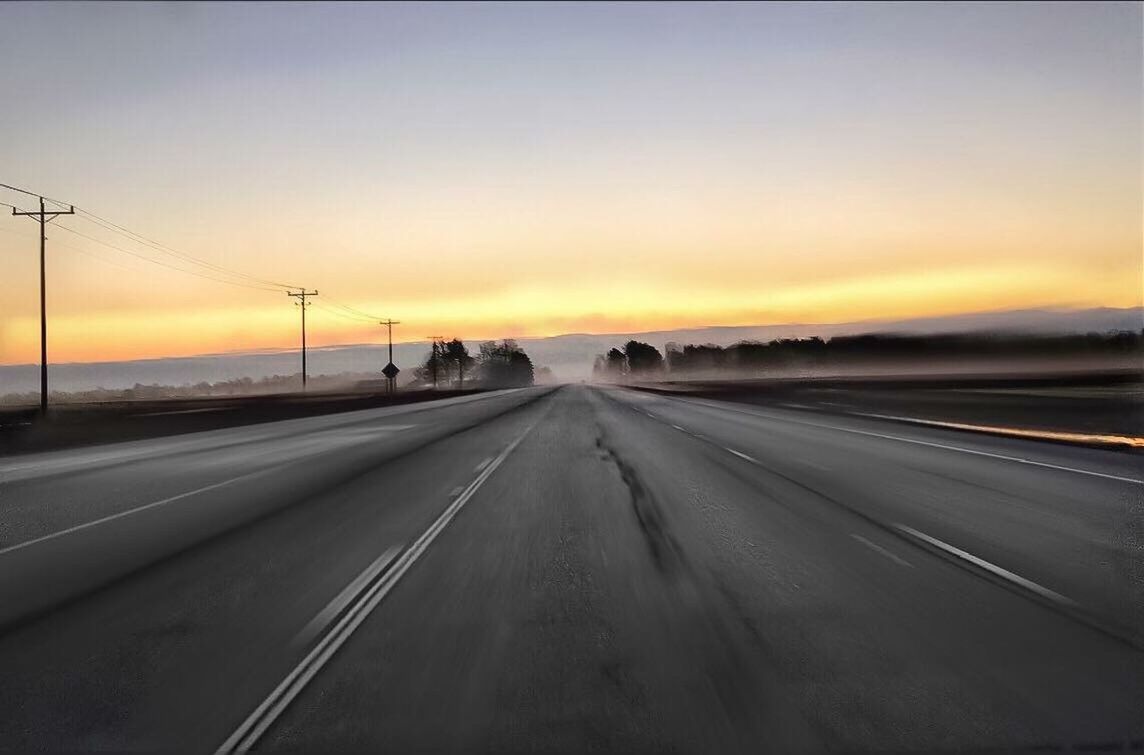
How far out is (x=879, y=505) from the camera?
40.9ft

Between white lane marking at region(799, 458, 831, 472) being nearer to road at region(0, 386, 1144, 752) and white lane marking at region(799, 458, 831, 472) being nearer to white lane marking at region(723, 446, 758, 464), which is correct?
white lane marking at region(723, 446, 758, 464)

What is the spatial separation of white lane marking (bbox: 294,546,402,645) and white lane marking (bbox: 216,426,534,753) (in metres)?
0.09

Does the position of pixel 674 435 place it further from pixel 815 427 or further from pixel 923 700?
pixel 923 700

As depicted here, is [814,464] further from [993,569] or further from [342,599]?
[342,599]

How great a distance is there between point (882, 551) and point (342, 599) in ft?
17.2

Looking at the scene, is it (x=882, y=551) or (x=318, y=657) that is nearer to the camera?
(x=318, y=657)

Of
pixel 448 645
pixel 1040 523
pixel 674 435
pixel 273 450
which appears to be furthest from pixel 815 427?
pixel 448 645

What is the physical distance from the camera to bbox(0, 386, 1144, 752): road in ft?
15.3

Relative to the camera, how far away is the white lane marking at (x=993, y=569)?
722 cm

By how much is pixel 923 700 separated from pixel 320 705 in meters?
3.22

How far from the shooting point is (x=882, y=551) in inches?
360

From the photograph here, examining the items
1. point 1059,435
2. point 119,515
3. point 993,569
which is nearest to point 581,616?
point 993,569

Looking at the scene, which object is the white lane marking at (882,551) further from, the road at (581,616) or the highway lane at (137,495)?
the highway lane at (137,495)

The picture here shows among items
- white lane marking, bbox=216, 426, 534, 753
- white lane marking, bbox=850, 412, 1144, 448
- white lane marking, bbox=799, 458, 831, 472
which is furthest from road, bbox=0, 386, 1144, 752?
white lane marking, bbox=850, 412, 1144, 448
